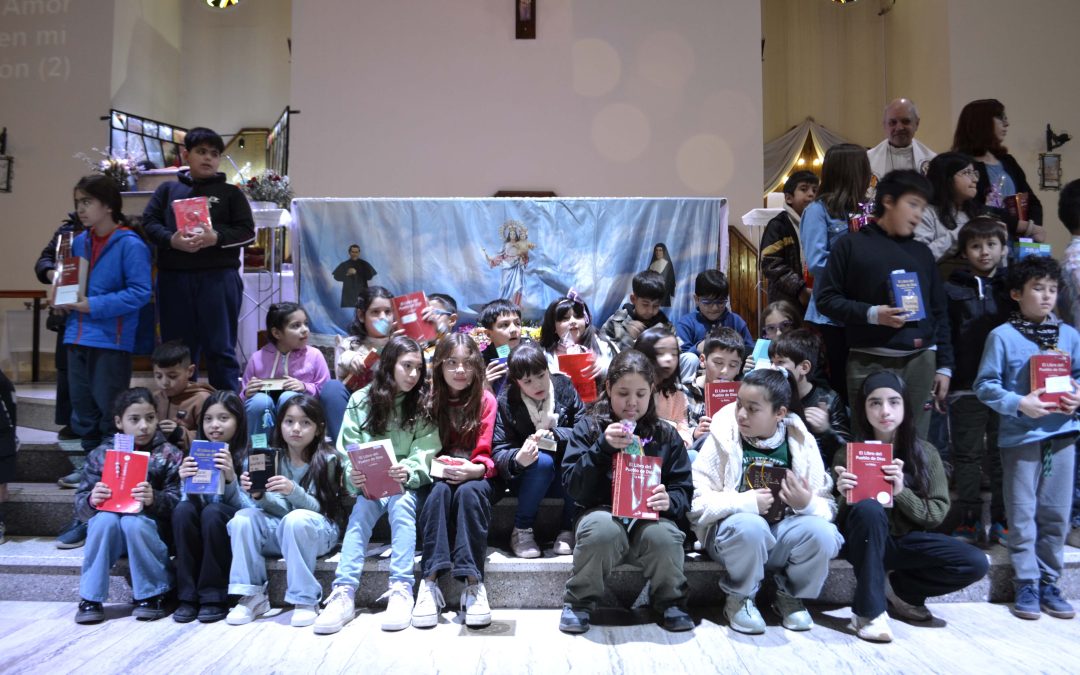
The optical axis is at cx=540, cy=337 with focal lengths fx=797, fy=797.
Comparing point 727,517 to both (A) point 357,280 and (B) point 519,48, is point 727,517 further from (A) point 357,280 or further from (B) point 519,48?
(B) point 519,48

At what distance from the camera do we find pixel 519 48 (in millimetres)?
9273

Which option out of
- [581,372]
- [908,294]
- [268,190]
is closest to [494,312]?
[581,372]

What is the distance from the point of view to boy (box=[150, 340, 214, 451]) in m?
3.78

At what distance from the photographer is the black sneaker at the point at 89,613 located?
10.2ft

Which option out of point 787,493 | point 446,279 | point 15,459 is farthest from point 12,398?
point 787,493

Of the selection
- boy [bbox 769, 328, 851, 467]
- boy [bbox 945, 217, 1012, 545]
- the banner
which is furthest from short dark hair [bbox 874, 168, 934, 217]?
the banner

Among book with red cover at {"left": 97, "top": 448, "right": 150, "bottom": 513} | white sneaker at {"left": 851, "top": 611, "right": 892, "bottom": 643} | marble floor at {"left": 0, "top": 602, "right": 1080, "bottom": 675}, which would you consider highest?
book with red cover at {"left": 97, "top": 448, "right": 150, "bottom": 513}

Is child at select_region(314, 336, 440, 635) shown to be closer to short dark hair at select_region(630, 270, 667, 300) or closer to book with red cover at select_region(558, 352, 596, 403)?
book with red cover at select_region(558, 352, 596, 403)

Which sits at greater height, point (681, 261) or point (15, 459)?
point (681, 261)

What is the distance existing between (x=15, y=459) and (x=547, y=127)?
22.1 ft

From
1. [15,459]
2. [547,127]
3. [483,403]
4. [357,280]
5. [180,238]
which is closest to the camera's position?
[483,403]

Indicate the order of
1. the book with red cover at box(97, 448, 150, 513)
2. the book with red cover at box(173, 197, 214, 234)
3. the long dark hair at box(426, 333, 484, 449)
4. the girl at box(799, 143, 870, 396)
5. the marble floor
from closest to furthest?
1. the marble floor
2. the book with red cover at box(97, 448, 150, 513)
3. the long dark hair at box(426, 333, 484, 449)
4. the girl at box(799, 143, 870, 396)
5. the book with red cover at box(173, 197, 214, 234)

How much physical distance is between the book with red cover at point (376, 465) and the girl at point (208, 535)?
58 centimetres

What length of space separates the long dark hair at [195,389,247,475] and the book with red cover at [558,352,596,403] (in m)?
1.50
